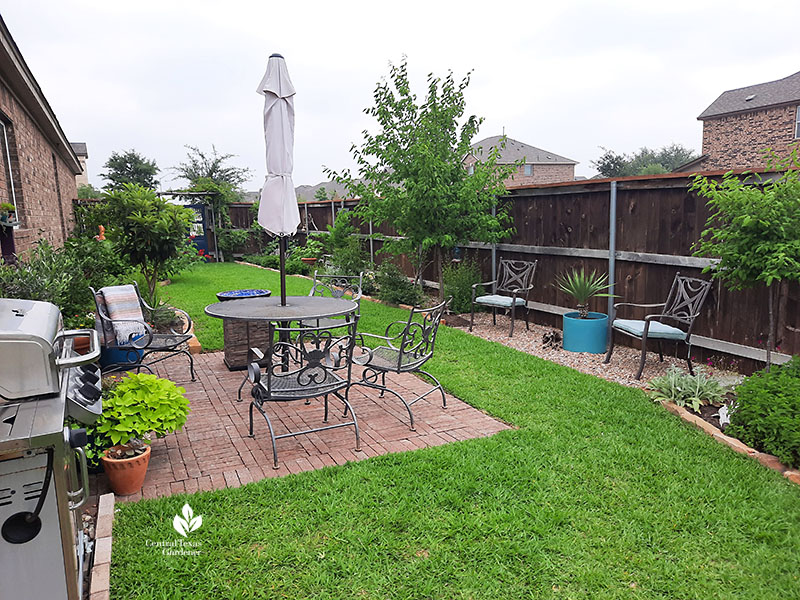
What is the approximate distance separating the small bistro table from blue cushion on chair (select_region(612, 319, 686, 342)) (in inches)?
112

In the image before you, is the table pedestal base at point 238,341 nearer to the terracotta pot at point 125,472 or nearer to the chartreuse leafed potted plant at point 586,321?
the terracotta pot at point 125,472

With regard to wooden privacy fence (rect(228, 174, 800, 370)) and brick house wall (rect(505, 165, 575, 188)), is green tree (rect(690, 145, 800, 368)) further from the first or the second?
brick house wall (rect(505, 165, 575, 188))

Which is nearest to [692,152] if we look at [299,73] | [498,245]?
[498,245]

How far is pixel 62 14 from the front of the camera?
6789 mm

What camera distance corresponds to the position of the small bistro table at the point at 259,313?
4.38 metres

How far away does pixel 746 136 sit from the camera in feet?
76.8

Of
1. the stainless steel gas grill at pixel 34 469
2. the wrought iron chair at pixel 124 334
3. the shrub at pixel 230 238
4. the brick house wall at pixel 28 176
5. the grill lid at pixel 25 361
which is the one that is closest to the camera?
the stainless steel gas grill at pixel 34 469

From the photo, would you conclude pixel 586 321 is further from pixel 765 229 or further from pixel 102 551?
pixel 102 551

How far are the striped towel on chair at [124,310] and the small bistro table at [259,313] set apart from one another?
0.83 metres

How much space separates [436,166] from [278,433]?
4780 millimetres

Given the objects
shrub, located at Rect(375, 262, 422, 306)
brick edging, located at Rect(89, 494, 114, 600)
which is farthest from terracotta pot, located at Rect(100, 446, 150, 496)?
shrub, located at Rect(375, 262, 422, 306)

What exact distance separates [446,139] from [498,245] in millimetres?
1816

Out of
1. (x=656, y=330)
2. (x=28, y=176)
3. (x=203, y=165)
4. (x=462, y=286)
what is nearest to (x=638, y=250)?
(x=656, y=330)

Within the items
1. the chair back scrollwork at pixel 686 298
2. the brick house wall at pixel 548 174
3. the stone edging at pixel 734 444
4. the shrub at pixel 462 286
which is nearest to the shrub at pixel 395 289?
the shrub at pixel 462 286
